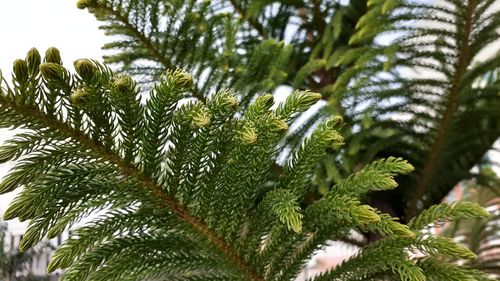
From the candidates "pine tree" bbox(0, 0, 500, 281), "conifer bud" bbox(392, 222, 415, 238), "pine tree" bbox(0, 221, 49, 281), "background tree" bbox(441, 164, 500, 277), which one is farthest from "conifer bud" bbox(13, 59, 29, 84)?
"background tree" bbox(441, 164, 500, 277)

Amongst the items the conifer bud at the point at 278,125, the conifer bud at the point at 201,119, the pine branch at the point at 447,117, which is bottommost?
the pine branch at the point at 447,117

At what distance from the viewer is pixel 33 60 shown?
28 centimetres

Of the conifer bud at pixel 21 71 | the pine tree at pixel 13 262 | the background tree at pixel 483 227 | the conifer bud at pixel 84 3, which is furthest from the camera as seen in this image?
the background tree at pixel 483 227

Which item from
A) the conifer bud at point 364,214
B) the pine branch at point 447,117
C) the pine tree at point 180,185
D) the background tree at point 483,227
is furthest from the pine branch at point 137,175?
the background tree at point 483,227

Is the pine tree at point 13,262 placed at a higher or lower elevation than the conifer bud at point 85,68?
lower

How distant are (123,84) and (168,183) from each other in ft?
Result: 0.26

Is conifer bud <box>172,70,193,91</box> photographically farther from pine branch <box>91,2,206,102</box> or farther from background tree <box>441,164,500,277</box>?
background tree <box>441,164,500,277</box>

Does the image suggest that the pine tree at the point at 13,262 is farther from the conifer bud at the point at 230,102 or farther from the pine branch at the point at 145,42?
→ the conifer bud at the point at 230,102

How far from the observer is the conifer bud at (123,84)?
0.31 metres

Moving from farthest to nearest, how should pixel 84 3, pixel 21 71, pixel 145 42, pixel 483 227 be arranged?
1. pixel 483 227
2. pixel 145 42
3. pixel 84 3
4. pixel 21 71

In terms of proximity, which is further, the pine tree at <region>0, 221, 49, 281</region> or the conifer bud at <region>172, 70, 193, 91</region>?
the pine tree at <region>0, 221, 49, 281</region>

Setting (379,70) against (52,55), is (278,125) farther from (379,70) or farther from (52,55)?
(379,70)

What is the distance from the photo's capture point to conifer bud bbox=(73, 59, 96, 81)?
11.6 inches

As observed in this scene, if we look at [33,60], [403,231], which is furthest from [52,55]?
[403,231]
